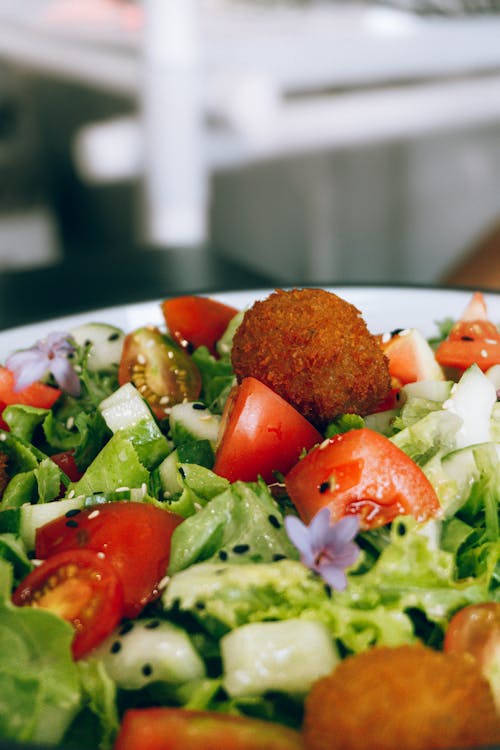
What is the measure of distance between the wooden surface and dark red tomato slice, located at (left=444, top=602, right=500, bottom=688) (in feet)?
5.01

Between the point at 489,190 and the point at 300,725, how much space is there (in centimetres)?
363

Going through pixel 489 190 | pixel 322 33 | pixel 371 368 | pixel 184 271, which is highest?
pixel 322 33

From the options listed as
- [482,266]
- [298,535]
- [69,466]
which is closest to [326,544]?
[298,535]

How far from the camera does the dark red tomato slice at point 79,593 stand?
2.38 feet

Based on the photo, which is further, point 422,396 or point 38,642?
point 422,396

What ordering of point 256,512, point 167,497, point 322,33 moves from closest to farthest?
point 256,512
point 167,497
point 322,33

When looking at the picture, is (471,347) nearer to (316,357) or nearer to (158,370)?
(316,357)

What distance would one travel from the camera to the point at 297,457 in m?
0.90

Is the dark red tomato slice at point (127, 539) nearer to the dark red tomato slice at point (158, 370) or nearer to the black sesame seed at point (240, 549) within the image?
the black sesame seed at point (240, 549)

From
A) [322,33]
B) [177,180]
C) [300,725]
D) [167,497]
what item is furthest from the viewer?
[322,33]

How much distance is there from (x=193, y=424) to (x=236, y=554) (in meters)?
0.25

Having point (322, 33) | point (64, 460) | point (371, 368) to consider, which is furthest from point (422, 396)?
point (322, 33)

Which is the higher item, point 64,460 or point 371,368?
point 371,368

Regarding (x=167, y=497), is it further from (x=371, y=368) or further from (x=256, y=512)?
(x=371, y=368)
